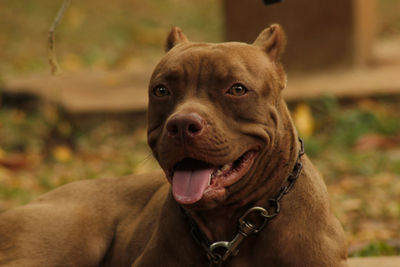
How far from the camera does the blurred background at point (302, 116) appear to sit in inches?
266

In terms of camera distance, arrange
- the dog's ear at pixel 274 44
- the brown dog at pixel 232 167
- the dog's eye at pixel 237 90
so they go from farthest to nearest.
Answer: the dog's ear at pixel 274 44, the dog's eye at pixel 237 90, the brown dog at pixel 232 167

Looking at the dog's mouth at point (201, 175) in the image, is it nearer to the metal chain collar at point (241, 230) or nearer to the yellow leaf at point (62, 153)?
the metal chain collar at point (241, 230)

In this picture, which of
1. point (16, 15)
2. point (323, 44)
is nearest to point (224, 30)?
point (323, 44)

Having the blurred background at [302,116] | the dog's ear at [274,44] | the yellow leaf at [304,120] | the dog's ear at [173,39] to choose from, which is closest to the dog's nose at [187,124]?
the dog's ear at [274,44]

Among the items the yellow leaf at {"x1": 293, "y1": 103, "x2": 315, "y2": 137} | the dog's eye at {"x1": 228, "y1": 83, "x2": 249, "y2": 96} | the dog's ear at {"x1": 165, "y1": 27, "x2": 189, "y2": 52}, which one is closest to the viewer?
the dog's eye at {"x1": 228, "y1": 83, "x2": 249, "y2": 96}

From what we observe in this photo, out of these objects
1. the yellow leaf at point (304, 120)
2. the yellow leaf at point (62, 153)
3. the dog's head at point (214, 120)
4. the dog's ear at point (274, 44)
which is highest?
the dog's ear at point (274, 44)

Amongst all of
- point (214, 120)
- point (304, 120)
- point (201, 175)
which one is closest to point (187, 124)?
point (214, 120)

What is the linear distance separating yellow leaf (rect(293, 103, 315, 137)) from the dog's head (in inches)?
180

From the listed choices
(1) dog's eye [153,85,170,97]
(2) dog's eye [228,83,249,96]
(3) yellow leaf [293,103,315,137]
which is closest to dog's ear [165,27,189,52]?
(1) dog's eye [153,85,170,97]

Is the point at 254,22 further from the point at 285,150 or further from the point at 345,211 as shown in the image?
the point at 285,150

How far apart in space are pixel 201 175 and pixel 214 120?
269 millimetres

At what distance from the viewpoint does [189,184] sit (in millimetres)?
3408

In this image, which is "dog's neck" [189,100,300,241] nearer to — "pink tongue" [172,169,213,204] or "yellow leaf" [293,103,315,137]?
"pink tongue" [172,169,213,204]

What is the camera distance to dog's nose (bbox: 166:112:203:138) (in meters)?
3.28
